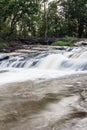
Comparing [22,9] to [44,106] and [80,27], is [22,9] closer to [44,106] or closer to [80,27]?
[80,27]

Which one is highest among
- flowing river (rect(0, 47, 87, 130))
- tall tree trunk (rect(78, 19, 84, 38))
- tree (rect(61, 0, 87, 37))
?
tree (rect(61, 0, 87, 37))

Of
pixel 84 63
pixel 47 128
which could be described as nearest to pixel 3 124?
pixel 47 128

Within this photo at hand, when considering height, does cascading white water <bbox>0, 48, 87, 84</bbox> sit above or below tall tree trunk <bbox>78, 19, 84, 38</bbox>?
below

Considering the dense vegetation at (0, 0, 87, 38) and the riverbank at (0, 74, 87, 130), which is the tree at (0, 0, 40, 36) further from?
the riverbank at (0, 74, 87, 130)

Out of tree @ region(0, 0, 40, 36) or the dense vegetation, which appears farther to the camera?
the dense vegetation

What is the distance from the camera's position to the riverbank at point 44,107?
4633 millimetres

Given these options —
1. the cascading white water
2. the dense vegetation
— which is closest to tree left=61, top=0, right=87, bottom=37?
the dense vegetation

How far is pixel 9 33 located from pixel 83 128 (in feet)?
71.1

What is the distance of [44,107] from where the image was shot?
220 inches

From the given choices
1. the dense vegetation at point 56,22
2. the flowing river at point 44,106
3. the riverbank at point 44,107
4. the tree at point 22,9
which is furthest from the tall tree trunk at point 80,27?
the riverbank at point 44,107

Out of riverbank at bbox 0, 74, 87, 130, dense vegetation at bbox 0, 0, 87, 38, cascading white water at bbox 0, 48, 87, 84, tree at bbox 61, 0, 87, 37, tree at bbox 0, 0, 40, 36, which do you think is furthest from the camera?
tree at bbox 61, 0, 87, 37

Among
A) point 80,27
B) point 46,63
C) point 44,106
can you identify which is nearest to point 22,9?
point 46,63

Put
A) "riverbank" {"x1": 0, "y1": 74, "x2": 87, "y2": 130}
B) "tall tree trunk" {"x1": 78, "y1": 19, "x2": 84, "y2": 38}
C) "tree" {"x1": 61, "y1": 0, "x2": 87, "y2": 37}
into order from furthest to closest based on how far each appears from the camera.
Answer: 1. "tall tree trunk" {"x1": 78, "y1": 19, "x2": 84, "y2": 38}
2. "tree" {"x1": 61, "y1": 0, "x2": 87, "y2": 37}
3. "riverbank" {"x1": 0, "y1": 74, "x2": 87, "y2": 130}

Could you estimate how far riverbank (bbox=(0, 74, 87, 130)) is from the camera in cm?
463
